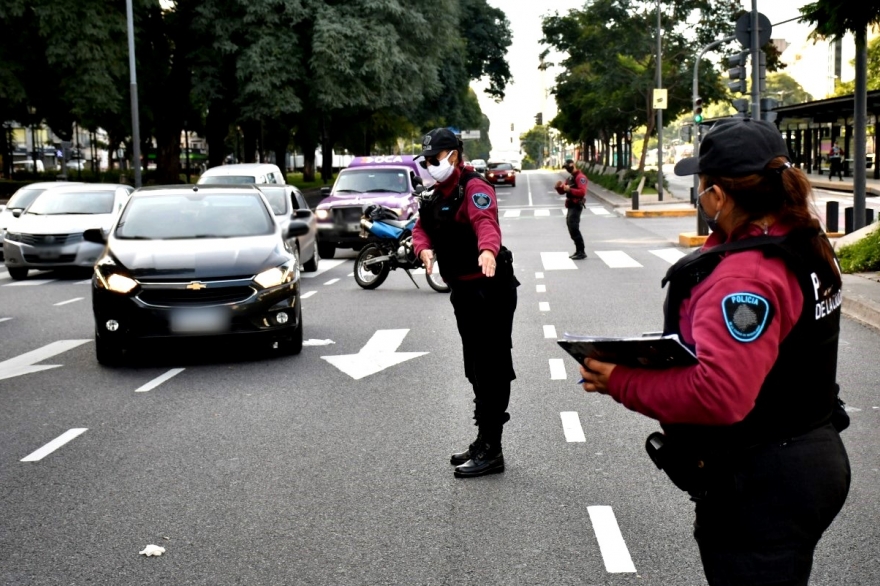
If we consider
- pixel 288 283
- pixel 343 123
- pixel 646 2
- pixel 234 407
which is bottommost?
pixel 234 407

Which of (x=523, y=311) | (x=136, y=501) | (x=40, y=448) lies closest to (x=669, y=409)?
(x=136, y=501)

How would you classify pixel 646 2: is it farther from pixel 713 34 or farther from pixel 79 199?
pixel 79 199

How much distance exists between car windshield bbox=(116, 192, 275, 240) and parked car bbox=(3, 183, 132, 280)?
803cm

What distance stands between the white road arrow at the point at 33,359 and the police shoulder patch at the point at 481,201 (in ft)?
17.9

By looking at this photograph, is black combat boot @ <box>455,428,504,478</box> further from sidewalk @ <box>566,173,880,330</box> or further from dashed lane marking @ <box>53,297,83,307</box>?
dashed lane marking @ <box>53,297,83,307</box>

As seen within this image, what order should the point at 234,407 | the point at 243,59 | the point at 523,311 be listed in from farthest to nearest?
the point at 243,59
the point at 523,311
the point at 234,407

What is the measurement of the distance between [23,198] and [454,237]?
19806 millimetres

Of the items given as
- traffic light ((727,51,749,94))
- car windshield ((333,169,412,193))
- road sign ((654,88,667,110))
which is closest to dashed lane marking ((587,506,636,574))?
traffic light ((727,51,749,94))

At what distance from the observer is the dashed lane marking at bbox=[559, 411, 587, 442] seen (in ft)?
23.3

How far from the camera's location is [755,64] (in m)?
19.7

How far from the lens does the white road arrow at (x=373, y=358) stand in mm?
9805

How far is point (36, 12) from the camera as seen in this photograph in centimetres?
3478

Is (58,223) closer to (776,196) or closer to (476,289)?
(476,289)

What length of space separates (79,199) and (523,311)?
10984 millimetres
